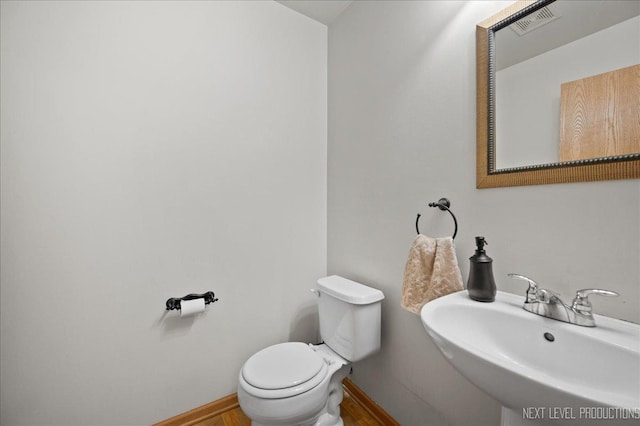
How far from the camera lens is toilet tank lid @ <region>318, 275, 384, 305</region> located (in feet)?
4.13

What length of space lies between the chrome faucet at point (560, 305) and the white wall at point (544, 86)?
39cm

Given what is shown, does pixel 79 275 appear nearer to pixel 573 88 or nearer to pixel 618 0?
pixel 573 88

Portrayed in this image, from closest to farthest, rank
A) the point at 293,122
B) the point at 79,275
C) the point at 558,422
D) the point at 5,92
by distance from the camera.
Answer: the point at 558,422 → the point at 5,92 → the point at 79,275 → the point at 293,122

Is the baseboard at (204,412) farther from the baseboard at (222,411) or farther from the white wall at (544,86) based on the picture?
the white wall at (544,86)

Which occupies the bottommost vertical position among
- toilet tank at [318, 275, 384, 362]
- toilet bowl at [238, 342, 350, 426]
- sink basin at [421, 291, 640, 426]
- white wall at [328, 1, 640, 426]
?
toilet bowl at [238, 342, 350, 426]

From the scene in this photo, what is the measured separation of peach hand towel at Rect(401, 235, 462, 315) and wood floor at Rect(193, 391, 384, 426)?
2.68 ft

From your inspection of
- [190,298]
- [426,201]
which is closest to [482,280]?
[426,201]

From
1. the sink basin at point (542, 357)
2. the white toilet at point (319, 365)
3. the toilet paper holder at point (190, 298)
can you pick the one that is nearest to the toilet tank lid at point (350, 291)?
the white toilet at point (319, 365)

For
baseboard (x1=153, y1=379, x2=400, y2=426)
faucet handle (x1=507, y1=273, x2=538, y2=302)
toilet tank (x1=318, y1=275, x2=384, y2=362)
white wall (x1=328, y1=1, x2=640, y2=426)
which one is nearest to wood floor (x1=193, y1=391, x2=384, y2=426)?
baseboard (x1=153, y1=379, x2=400, y2=426)

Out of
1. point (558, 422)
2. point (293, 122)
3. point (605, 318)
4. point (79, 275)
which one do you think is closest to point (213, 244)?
point (79, 275)

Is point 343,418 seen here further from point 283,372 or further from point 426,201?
point 426,201

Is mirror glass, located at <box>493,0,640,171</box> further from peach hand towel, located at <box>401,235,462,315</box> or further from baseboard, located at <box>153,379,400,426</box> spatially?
baseboard, located at <box>153,379,400,426</box>

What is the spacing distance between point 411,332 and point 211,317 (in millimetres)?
1042

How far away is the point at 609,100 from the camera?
27.6 inches
